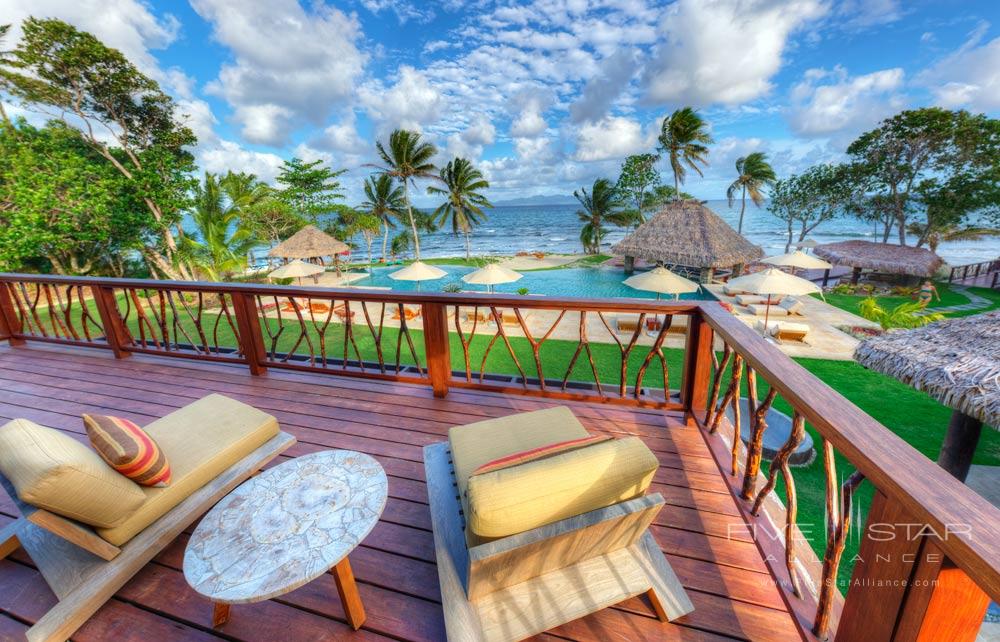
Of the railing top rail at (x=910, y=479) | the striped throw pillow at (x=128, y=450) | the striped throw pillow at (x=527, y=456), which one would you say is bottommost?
the striped throw pillow at (x=128, y=450)

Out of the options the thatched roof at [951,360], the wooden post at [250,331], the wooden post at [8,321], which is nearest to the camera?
the thatched roof at [951,360]

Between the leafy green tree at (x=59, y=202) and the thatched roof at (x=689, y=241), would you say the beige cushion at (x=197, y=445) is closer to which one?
the leafy green tree at (x=59, y=202)

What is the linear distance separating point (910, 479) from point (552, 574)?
3.75ft

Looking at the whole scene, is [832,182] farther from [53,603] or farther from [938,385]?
[53,603]

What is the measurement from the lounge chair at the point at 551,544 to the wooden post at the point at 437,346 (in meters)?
1.65

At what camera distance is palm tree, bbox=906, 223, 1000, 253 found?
17.8 m

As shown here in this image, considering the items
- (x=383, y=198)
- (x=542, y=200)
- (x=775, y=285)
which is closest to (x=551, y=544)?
(x=775, y=285)

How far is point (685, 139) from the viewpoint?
18.5 meters

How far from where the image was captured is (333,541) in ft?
4.27

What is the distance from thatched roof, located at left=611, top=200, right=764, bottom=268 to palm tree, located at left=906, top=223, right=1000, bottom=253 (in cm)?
932

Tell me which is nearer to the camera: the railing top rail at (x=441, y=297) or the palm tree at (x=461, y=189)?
the railing top rail at (x=441, y=297)

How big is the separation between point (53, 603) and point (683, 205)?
19.0m

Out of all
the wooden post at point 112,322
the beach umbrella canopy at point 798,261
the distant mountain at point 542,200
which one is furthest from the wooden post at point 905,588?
the distant mountain at point 542,200

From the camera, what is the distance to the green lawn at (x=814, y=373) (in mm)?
4102
